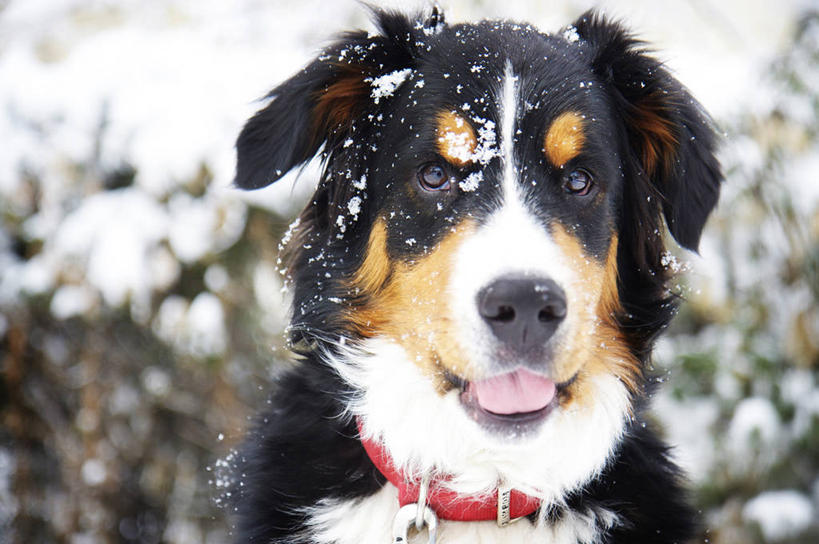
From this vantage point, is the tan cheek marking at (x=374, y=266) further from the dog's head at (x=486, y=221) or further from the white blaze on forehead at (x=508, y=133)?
the white blaze on forehead at (x=508, y=133)

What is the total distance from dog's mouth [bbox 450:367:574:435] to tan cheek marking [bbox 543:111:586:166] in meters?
0.65

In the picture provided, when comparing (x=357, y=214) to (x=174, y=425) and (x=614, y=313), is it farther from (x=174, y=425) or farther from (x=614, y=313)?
(x=174, y=425)

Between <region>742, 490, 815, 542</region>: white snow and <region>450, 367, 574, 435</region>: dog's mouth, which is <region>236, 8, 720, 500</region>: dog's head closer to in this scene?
<region>450, 367, 574, 435</region>: dog's mouth

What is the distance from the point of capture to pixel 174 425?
15.2ft

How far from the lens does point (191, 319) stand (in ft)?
13.8

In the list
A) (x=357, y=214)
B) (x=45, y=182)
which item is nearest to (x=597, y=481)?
(x=357, y=214)

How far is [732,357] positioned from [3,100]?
4460 mm

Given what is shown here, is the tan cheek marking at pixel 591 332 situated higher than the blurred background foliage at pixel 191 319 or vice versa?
the tan cheek marking at pixel 591 332

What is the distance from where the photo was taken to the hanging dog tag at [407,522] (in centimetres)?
210

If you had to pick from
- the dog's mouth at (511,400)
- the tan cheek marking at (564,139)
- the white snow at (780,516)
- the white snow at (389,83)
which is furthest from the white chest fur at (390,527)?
the white snow at (780,516)

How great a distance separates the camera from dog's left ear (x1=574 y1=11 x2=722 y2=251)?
98.6 inches

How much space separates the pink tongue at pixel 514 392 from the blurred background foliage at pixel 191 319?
2.10m

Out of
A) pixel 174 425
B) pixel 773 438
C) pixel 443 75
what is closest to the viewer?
pixel 443 75

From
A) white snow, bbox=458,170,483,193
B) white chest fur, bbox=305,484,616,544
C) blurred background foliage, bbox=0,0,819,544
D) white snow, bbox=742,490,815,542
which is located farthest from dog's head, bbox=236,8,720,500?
white snow, bbox=742,490,815,542
